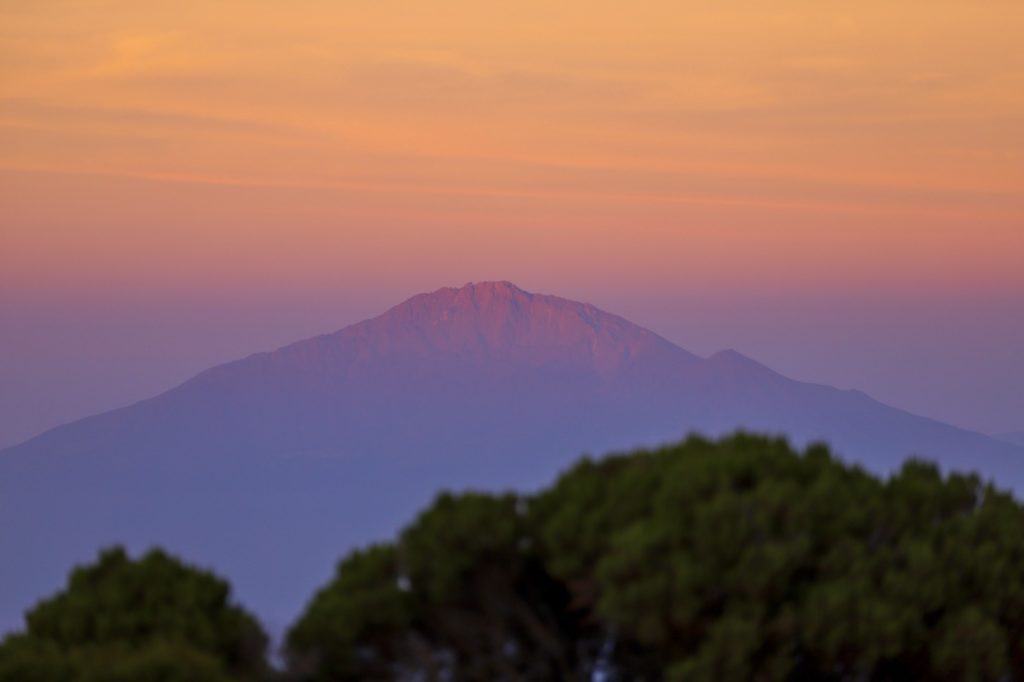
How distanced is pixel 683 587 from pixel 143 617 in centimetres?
551

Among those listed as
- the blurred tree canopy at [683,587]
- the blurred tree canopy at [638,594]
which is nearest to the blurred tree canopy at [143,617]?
the blurred tree canopy at [638,594]

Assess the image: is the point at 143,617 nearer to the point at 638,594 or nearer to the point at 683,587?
the point at 638,594

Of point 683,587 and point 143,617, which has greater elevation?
point 683,587

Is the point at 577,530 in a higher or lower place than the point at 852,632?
higher

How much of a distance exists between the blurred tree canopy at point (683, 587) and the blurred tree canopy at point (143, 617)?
639 millimetres

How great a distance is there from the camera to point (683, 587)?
13.6m

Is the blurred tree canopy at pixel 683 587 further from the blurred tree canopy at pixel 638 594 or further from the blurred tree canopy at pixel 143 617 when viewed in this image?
the blurred tree canopy at pixel 143 617

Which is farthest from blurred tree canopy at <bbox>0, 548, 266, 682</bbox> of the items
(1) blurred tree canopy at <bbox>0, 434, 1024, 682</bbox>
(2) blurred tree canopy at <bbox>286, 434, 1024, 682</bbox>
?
(2) blurred tree canopy at <bbox>286, 434, 1024, 682</bbox>

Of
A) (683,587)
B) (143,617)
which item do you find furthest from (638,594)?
(143,617)

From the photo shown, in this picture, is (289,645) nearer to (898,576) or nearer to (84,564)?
(84,564)

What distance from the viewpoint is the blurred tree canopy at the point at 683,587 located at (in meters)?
13.8

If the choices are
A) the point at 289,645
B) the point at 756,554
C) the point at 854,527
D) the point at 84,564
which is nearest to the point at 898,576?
the point at 854,527

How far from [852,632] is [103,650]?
24.1 feet

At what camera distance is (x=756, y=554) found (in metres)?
13.9
